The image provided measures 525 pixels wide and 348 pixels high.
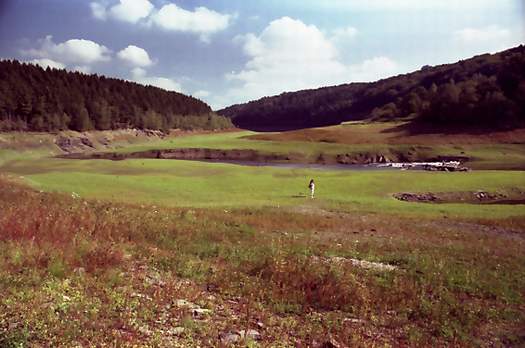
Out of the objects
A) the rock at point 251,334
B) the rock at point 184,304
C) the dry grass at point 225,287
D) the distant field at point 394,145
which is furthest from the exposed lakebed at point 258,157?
the rock at point 251,334

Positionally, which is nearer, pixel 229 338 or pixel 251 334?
pixel 229 338

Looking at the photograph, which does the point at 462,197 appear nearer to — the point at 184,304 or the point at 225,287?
the point at 225,287

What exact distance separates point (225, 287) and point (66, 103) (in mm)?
138761

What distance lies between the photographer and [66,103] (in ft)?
438

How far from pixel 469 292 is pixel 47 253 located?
12.3 m

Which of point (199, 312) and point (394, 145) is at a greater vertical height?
point (394, 145)

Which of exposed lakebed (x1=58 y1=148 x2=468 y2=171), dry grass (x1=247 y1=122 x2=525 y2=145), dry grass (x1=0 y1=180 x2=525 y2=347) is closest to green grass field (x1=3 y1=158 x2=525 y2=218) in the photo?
dry grass (x1=0 y1=180 x2=525 y2=347)

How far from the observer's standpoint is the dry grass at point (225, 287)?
7.88 meters

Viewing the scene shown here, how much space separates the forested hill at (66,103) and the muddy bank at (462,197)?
9873 cm

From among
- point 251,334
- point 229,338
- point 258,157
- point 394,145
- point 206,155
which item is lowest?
point 258,157

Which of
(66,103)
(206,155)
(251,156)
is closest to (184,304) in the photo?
(251,156)

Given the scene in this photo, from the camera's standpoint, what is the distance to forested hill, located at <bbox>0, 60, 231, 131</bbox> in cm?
11462

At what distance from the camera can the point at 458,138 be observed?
10712 cm

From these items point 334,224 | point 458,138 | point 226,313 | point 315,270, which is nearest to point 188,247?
point 315,270
